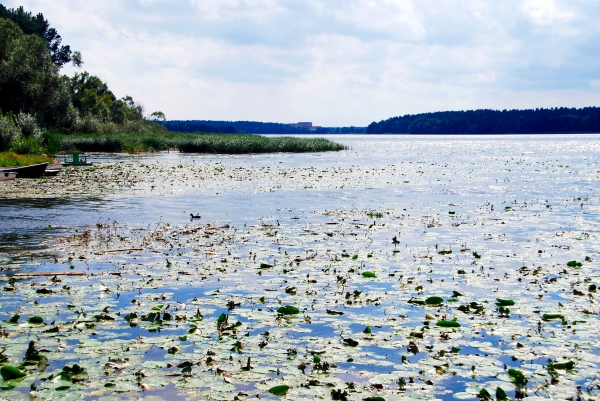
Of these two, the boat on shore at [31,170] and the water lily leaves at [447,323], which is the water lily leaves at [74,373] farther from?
the boat on shore at [31,170]

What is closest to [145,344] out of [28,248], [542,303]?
[542,303]

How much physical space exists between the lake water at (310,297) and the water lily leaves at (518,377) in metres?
0.06

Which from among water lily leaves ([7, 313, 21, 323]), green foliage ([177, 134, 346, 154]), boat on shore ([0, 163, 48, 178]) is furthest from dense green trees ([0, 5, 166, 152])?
water lily leaves ([7, 313, 21, 323])

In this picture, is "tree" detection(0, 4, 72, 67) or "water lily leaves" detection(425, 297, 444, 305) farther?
"tree" detection(0, 4, 72, 67)

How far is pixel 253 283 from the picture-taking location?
1210cm

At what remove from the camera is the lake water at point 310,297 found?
24.4ft

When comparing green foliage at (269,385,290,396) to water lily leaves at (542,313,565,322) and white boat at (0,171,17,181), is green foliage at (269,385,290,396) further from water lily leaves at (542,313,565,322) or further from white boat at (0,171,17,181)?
white boat at (0,171,17,181)

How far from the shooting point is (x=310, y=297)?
11055 millimetres

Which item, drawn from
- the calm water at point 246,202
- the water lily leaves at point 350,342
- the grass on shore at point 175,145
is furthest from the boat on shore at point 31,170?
the grass on shore at point 175,145

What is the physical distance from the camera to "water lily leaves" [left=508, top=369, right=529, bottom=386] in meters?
7.15

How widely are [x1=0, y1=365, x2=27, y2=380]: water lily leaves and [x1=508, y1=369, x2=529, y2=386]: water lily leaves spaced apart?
227 inches

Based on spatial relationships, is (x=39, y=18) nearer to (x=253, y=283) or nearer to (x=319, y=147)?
(x=319, y=147)

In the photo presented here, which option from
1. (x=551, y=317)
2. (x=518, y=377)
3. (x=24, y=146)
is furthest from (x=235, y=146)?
(x=518, y=377)

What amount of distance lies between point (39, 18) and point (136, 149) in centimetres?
4957
